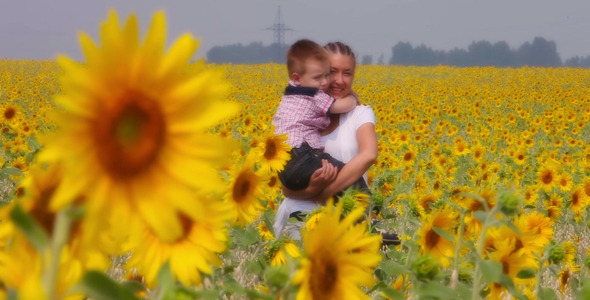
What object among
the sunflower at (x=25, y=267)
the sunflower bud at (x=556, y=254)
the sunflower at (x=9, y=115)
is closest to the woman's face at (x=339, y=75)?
the sunflower bud at (x=556, y=254)

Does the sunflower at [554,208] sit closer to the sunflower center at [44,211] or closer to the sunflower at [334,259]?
the sunflower at [334,259]

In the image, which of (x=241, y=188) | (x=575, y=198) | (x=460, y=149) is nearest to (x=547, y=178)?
(x=575, y=198)

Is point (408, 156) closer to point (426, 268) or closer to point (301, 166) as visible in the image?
point (301, 166)

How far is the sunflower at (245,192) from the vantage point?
1.83 meters

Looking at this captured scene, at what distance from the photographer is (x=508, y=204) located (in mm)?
1270

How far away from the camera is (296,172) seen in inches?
125

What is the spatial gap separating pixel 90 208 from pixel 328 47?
3.22m

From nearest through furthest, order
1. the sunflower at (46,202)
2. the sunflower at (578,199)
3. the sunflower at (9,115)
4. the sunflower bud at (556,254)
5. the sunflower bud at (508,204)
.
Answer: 1. the sunflower at (46,202)
2. the sunflower bud at (508,204)
3. the sunflower bud at (556,254)
4. the sunflower at (578,199)
5. the sunflower at (9,115)

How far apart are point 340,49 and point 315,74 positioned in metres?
0.38

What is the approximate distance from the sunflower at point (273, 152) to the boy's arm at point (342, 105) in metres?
0.78

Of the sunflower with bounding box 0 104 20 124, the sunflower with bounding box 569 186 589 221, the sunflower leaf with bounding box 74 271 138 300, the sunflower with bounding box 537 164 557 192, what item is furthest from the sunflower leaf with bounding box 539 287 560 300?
the sunflower with bounding box 0 104 20 124

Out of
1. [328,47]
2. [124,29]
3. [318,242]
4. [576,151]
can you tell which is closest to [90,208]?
[124,29]

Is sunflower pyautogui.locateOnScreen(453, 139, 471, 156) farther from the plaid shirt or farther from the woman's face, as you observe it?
the plaid shirt

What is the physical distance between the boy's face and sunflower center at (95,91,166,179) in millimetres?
2690
